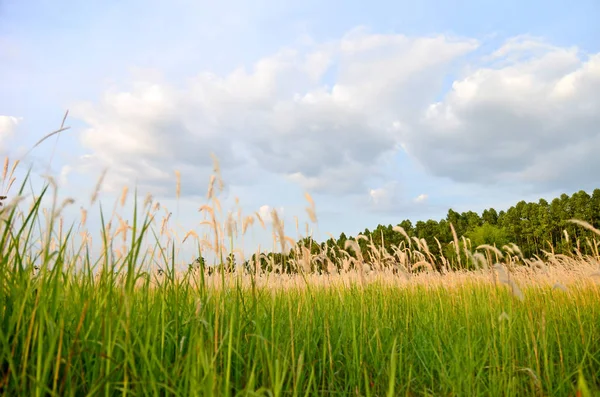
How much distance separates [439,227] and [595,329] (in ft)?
117

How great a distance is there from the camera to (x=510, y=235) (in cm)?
3881

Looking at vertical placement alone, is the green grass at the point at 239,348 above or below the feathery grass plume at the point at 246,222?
below

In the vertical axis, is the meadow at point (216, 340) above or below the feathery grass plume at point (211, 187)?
below

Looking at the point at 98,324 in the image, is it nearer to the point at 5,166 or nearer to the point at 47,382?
the point at 47,382

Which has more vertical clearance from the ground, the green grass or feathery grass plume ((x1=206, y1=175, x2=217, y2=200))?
feathery grass plume ((x1=206, y1=175, x2=217, y2=200))

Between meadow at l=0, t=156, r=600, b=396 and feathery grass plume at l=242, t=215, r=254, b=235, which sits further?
feathery grass plume at l=242, t=215, r=254, b=235

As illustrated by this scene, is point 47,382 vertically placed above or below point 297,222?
below

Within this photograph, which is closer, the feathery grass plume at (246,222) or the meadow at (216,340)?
the meadow at (216,340)

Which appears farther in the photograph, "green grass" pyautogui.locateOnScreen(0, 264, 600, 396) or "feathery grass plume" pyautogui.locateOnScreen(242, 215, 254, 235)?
"feathery grass plume" pyautogui.locateOnScreen(242, 215, 254, 235)

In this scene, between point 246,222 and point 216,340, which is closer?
point 216,340

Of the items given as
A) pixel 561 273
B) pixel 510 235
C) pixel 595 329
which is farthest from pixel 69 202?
pixel 510 235

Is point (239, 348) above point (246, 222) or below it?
below

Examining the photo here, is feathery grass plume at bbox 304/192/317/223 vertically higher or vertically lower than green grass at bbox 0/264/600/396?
higher

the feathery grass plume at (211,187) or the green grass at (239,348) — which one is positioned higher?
the feathery grass plume at (211,187)
